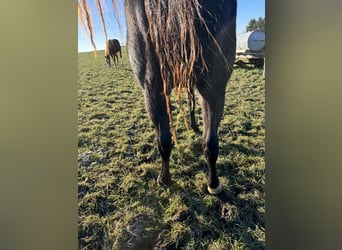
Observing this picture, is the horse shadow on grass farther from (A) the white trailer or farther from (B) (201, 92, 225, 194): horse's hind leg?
(A) the white trailer

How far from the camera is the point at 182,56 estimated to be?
183 centimetres

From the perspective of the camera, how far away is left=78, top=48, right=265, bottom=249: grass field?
1701 mm

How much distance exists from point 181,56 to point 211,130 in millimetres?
463

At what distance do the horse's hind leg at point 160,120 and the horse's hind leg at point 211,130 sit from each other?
220 mm

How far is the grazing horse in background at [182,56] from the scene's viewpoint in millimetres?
1788

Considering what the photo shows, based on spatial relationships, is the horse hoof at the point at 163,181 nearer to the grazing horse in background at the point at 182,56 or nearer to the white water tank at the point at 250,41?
the grazing horse in background at the point at 182,56

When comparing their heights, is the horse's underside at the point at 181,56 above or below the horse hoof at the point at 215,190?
above

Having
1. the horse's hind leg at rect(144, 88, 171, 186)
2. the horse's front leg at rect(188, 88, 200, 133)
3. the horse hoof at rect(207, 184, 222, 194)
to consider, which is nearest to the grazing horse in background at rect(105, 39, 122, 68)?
the horse's hind leg at rect(144, 88, 171, 186)

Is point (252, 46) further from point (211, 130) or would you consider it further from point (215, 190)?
point (215, 190)

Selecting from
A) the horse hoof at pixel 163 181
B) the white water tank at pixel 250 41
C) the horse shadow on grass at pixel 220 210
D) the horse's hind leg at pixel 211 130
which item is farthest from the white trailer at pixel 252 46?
the horse hoof at pixel 163 181

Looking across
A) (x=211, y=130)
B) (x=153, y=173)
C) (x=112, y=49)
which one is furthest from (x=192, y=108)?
(x=112, y=49)
